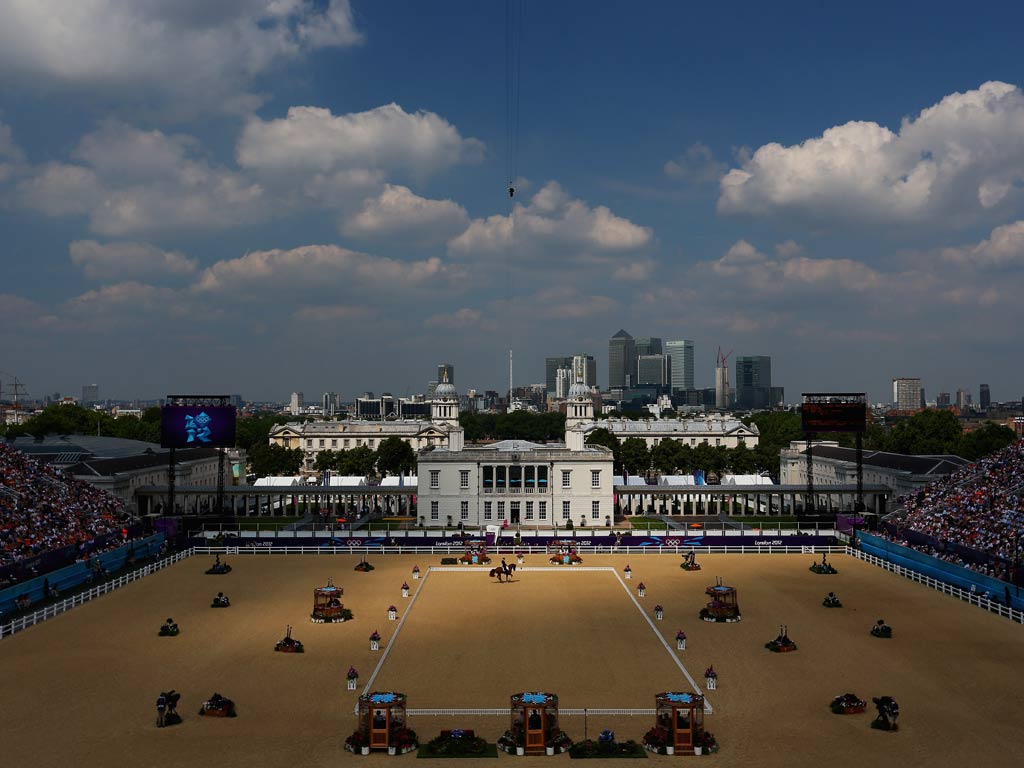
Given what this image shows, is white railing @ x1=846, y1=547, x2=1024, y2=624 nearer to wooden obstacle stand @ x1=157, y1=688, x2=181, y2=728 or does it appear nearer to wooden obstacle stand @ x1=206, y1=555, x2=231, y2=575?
wooden obstacle stand @ x1=157, y1=688, x2=181, y2=728

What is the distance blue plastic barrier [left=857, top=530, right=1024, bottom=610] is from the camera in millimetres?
47250

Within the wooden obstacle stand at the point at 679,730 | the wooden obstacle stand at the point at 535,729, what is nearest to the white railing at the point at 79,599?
the wooden obstacle stand at the point at 535,729

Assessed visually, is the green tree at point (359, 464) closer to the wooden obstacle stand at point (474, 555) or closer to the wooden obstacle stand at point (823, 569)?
the wooden obstacle stand at point (474, 555)

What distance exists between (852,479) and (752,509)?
40.3 feet

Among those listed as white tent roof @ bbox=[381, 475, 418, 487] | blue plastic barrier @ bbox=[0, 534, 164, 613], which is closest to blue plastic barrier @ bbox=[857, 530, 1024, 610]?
white tent roof @ bbox=[381, 475, 418, 487]

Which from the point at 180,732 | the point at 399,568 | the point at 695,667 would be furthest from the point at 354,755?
the point at 399,568

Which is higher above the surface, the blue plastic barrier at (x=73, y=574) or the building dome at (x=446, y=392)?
the building dome at (x=446, y=392)

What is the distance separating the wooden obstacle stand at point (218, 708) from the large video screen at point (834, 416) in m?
53.5

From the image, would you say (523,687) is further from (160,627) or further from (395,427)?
(395,427)

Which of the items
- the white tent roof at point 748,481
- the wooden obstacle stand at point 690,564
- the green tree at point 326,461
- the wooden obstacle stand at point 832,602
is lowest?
the wooden obstacle stand at point 690,564

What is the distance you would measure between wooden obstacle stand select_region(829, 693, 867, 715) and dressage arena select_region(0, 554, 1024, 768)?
0.96ft

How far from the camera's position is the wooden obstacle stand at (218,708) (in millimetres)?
29438

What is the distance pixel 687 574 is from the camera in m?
59.4

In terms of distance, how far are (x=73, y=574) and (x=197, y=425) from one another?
18444mm
